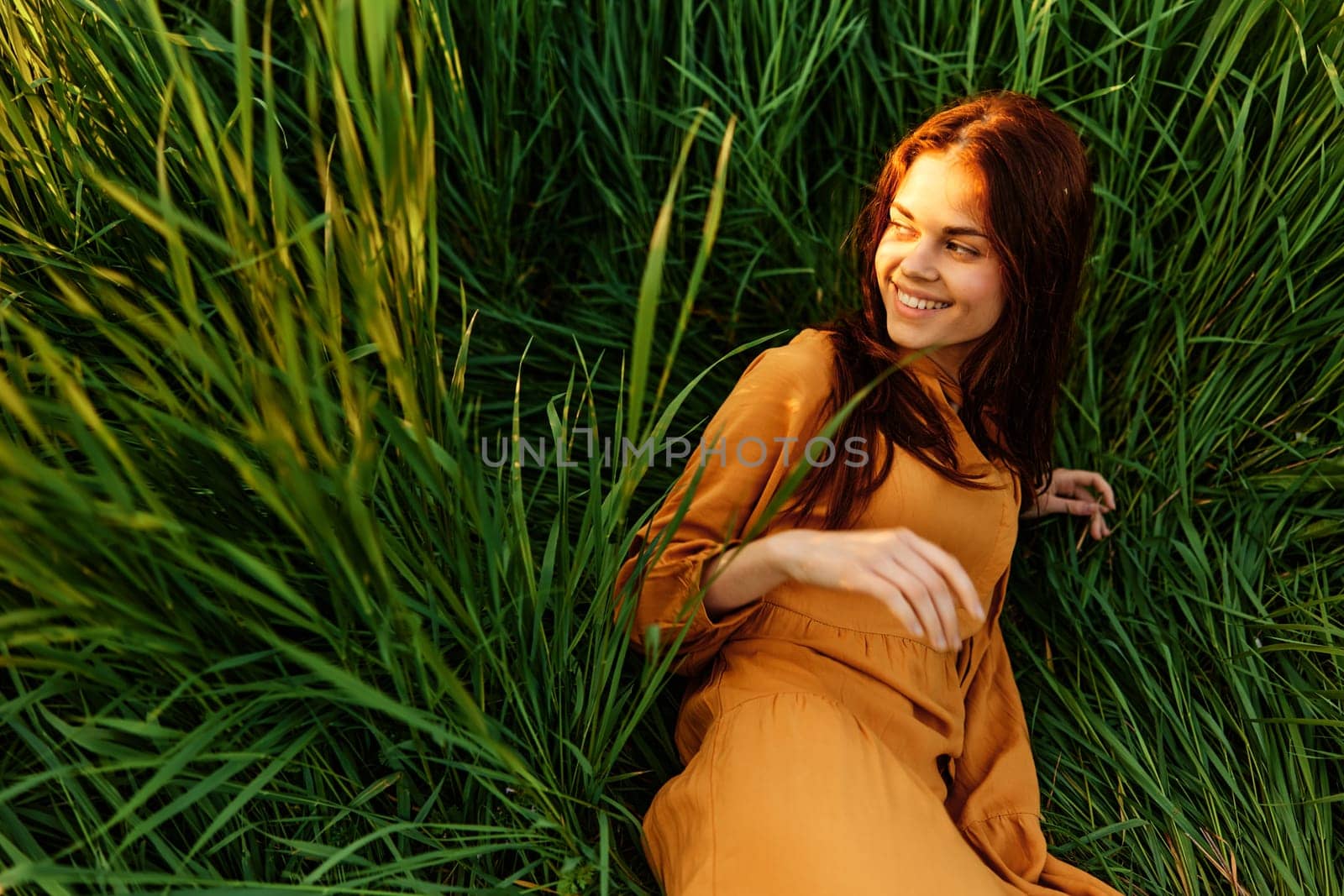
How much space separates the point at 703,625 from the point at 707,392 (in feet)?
1.97

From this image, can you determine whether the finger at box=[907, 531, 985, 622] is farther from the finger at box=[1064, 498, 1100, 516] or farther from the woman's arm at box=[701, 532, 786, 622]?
the finger at box=[1064, 498, 1100, 516]

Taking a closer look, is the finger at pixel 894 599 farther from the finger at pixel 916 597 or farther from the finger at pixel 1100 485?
the finger at pixel 1100 485

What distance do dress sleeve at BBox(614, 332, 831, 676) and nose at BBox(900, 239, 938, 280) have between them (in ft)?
0.52

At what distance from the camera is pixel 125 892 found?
82 cm

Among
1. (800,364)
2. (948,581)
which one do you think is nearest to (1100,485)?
(800,364)

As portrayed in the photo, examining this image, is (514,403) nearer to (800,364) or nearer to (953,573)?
(800,364)

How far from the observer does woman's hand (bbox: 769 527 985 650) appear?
0.81 metres

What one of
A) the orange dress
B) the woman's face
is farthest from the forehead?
the orange dress

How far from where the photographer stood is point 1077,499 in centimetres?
151

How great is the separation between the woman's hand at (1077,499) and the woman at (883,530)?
18cm

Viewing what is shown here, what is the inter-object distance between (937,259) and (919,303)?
0.06m

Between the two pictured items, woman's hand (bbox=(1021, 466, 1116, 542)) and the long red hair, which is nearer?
the long red hair

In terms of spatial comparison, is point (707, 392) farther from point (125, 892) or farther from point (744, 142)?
point (125, 892)

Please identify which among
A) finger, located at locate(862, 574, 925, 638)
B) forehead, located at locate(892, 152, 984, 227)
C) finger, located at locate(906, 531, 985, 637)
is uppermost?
forehead, located at locate(892, 152, 984, 227)
